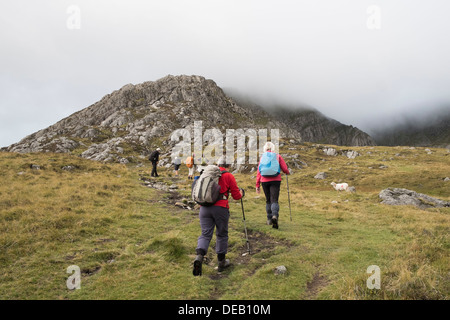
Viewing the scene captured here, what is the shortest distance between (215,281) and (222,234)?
1.40 metres

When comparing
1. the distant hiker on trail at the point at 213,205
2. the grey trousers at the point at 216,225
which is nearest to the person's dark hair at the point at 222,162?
the distant hiker on trail at the point at 213,205

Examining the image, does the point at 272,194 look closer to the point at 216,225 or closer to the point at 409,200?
the point at 216,225

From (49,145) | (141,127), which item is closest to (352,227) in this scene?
(49,145)

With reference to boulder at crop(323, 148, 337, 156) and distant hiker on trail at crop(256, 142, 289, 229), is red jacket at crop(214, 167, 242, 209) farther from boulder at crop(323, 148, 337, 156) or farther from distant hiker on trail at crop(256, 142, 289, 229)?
boulder at crop(323, 148, 337, 156)

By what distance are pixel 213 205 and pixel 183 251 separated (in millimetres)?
2471

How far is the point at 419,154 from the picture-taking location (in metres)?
76.7

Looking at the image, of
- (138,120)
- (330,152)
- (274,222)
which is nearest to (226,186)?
(274,222)

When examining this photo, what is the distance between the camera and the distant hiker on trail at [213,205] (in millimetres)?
7368

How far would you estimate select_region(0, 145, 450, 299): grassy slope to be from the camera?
237 inches

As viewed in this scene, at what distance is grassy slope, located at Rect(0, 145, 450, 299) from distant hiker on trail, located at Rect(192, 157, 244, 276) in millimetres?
765

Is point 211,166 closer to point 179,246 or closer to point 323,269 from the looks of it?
point 179,246

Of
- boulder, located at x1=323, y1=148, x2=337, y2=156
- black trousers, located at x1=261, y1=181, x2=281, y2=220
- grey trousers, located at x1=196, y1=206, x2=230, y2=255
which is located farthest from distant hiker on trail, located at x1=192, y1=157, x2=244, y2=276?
boulder, located at x1=323, y1=148, x2=337, y2=156

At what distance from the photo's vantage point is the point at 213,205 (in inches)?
302

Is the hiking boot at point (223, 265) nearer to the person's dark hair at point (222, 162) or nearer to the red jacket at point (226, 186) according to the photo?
the red jacket at point (226, 186)
